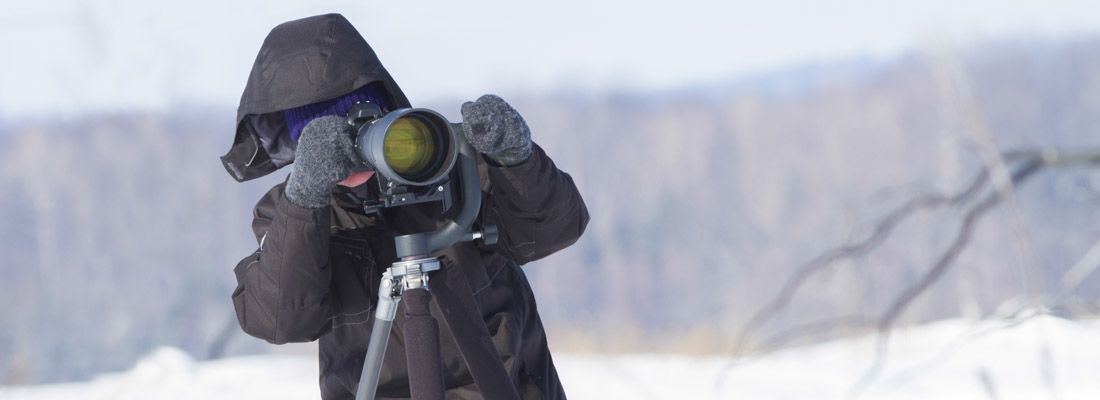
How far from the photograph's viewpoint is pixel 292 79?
1.18m

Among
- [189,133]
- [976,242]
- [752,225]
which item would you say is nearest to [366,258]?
[189,133]

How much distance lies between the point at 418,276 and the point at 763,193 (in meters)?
10.4

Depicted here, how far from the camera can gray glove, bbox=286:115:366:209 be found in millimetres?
961

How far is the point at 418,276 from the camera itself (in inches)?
39.2

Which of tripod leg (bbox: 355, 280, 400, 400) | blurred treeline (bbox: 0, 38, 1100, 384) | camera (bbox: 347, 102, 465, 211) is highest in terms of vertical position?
camera (bbox: 347, 102, 465, 211)

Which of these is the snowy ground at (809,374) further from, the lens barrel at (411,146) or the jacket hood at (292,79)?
the lens barrel at (411,146)

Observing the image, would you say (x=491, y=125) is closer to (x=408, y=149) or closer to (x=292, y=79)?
(x=408, y=149)

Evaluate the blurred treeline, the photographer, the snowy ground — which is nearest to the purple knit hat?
the photographer

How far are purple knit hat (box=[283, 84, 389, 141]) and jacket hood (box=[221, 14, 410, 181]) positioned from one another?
15 mm

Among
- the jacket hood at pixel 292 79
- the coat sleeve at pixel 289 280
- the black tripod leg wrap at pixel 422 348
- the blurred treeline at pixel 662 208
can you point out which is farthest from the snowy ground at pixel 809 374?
the black tripod leg wrap at pixel 422 348

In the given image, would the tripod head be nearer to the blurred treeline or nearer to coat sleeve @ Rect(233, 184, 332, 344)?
coat sleeve @ Rect(233, 184, 332, 344)

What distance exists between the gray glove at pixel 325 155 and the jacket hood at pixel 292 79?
0.20m

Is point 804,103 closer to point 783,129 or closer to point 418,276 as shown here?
point 783,129

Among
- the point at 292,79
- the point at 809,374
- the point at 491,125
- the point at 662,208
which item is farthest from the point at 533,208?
the point at 662,208
